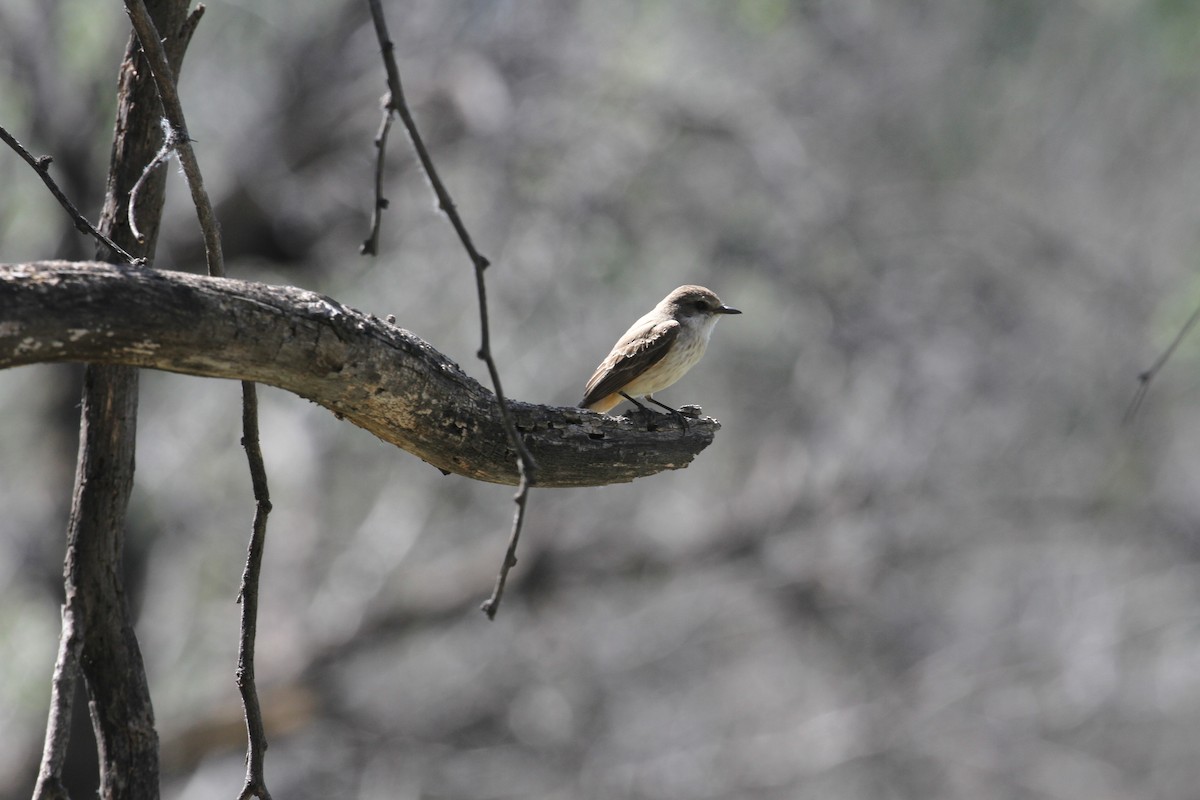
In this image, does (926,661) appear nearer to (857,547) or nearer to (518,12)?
(857,547)

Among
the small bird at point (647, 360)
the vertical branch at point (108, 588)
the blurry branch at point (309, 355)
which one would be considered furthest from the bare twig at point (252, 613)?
the small bird at point (647, 360)

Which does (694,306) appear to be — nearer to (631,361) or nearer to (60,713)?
(631,361)

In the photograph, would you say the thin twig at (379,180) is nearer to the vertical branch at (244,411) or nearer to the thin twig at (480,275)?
the vertical branch at (244,411)

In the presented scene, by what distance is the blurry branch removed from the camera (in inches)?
93.3

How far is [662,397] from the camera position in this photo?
42.8 ft

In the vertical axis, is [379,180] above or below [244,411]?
above

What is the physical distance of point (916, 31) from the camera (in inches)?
566

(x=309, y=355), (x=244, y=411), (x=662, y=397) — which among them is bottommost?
(x=309, y=355)

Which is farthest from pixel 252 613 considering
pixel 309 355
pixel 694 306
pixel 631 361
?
pixel 694 306

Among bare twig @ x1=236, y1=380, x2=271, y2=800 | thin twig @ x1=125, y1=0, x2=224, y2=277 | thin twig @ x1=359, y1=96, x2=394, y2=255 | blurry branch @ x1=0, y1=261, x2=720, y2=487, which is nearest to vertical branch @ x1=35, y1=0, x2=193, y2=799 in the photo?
thin twig @ x1=125, y1=0, x2=224, y2=277

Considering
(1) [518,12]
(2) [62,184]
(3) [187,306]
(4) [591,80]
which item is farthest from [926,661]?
(3) [187,306]

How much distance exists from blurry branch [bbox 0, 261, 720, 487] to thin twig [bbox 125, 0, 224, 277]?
18.9 inches

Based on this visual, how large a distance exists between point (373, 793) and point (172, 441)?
4051 mm

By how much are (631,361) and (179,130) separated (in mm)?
2324
